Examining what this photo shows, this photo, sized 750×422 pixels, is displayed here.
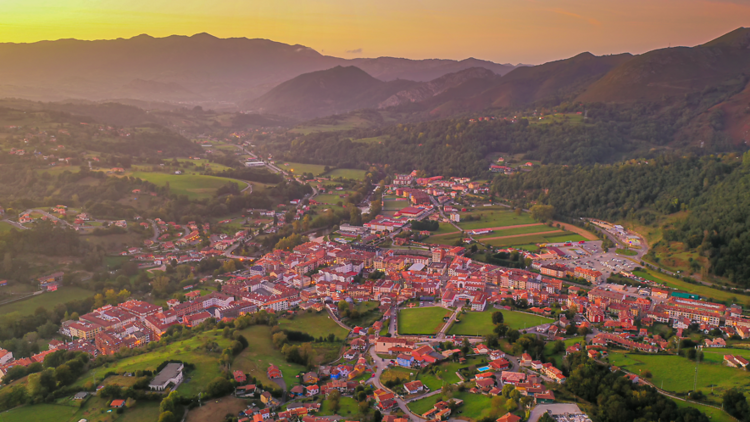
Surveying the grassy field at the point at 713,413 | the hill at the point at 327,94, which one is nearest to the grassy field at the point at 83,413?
the grassy field at the point at 713,413

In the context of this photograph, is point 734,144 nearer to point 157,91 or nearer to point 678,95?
point 678,95

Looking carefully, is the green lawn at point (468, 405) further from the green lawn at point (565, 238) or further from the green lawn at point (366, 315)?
the green lawn at point (565, 238)

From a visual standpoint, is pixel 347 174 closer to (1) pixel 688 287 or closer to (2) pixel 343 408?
(1) pixel 688 287

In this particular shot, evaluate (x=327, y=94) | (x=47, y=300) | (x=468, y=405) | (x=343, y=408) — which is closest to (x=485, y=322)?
(x=468, y=405)

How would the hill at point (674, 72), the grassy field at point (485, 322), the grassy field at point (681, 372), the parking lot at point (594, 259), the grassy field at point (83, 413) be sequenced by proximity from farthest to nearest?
1. the hill at point (674, 72)
2. the parking lot at point (594, 259)
3. the grassy field at point (485, 322)
4. the grassy field at point (681, 372)
5. the grassy field at point (83, 413)

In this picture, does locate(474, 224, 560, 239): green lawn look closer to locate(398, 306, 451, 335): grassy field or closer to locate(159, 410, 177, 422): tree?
locate(398, 306, 451, 335): grassy field

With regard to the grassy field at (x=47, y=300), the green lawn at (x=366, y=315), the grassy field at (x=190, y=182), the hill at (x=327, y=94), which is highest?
the hill at (x=327, y=94)
